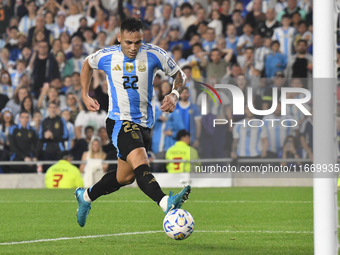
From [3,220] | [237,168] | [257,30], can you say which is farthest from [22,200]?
[257,30]

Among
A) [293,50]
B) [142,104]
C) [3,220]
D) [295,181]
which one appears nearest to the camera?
[142,104]

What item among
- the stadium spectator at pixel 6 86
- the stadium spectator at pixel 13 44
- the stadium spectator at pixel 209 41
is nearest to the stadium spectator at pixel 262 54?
the stadium spectator at pixel 209 41

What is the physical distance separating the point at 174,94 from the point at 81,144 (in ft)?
29.7

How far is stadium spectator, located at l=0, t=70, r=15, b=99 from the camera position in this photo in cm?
1620

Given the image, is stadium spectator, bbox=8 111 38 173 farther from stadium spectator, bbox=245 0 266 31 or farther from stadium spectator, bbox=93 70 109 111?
stadium spectator, bbox=245 0 266 31

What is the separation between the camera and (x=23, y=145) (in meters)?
15.0

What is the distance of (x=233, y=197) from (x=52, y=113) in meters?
5.52

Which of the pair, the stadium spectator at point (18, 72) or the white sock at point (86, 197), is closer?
the white sock at point (86, 197)

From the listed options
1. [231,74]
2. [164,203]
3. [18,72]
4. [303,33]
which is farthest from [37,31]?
[164,203]

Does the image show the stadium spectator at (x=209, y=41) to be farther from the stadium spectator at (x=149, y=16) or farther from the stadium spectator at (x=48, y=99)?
the stadium spectator at (x=48, y=99)

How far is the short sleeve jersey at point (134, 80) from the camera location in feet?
20.7

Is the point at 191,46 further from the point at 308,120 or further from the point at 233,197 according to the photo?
the point at 233,197

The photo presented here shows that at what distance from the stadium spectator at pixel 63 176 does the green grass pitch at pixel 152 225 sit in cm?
167

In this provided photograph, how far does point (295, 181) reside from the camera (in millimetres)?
14156
